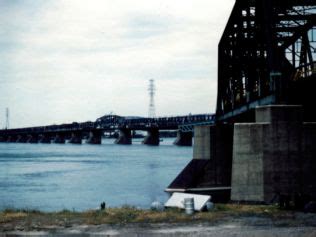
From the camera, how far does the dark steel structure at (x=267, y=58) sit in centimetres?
3716

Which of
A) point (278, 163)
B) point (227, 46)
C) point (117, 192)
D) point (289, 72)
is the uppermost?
point (227, 46)

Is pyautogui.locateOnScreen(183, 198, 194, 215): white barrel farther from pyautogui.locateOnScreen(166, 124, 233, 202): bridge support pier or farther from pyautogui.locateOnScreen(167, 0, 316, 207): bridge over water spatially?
pyautogui.locateOnScreen(166, 124, 233, 202): bridge support pier

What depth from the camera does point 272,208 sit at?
26828 mm

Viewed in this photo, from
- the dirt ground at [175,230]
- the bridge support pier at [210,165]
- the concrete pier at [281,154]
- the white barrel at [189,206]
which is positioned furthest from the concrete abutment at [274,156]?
the dirt ground at [175,230]

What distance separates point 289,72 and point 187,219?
23.0 meters

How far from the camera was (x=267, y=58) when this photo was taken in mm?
39781

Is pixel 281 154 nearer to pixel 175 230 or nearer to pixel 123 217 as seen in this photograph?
pixel 123 217

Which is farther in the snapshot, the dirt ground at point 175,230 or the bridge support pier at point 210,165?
the bridge support pier at point 210,165

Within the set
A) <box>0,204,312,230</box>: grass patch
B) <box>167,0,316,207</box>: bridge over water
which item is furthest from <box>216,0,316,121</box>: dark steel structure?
<box>0,204,312,230</box>: grass patch

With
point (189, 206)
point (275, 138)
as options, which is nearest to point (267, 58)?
point (275, 138)

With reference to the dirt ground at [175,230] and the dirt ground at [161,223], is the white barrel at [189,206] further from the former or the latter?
the dirt ground at [175,230]

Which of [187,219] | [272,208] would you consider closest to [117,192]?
[272,208]

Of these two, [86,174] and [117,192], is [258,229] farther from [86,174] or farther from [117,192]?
[86,174]

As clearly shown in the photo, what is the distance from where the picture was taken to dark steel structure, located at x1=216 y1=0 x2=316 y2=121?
3716 centimetres
